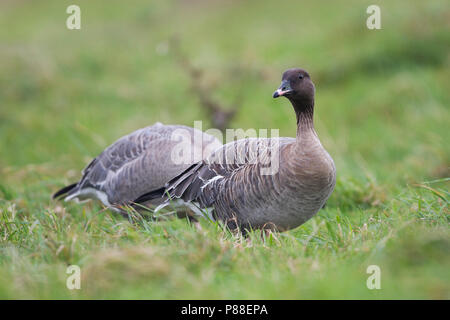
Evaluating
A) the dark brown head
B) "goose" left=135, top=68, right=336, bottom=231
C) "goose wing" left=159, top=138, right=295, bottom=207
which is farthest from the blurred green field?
the dark brown head

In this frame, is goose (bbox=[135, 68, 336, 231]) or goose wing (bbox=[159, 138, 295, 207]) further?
goose wing (bbox=[159, 138, 295, 207])

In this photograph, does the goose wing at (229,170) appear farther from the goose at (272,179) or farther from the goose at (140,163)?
the goose at (140,163)

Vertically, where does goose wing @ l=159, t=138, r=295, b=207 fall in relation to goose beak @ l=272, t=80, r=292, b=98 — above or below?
below

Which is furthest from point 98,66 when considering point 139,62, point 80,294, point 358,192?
point 80,294

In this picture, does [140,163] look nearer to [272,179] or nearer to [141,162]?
[141,162]

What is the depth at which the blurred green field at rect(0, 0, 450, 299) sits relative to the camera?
3.82m

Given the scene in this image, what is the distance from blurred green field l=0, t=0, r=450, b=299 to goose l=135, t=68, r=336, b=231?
31 centimetres

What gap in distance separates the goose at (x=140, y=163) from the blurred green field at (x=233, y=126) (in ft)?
1.04

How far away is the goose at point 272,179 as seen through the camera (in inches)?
189

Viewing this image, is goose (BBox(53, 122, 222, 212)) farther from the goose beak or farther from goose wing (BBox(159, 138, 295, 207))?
the goose beak

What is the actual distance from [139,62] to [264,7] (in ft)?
19.7

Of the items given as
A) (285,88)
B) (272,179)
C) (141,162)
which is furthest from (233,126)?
(272,179)

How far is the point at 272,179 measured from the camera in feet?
16.1

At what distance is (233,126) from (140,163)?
4.01 meters
